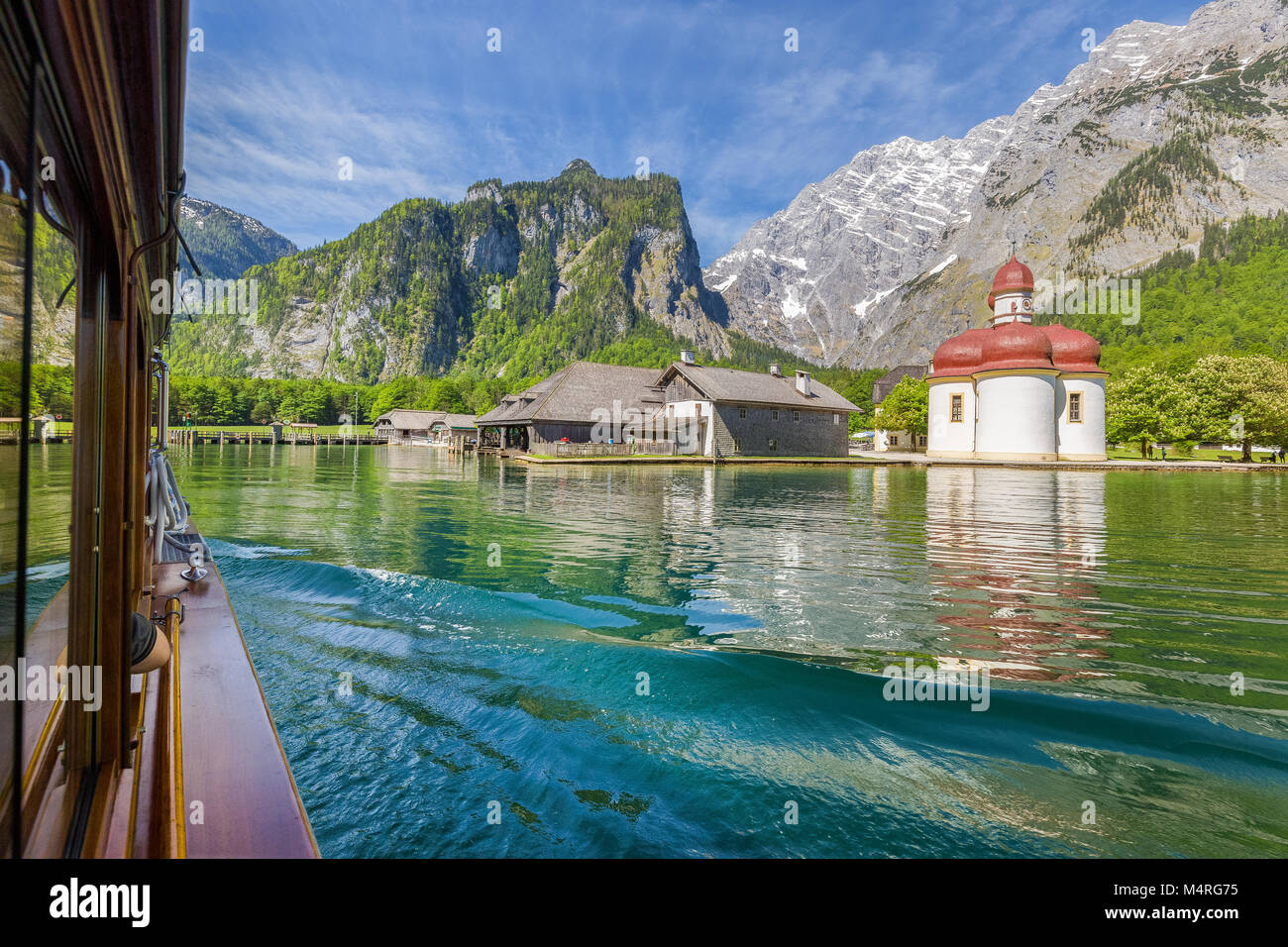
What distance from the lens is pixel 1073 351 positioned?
47.6 metres

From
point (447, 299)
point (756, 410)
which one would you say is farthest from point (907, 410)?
point (447, 299)

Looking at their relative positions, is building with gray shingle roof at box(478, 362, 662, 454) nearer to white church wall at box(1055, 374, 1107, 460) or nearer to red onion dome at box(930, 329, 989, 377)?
red onion dome at box(930, 329, 989, 377)

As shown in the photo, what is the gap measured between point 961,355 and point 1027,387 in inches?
233

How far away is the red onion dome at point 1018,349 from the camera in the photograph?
46.9m

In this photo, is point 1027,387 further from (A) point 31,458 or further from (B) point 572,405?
(A) point 31,458

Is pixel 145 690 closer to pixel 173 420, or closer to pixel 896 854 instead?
pixel 896 854

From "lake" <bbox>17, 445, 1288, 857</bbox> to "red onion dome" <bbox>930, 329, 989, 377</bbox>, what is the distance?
41.6 m

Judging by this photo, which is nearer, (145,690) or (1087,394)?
(145,690)

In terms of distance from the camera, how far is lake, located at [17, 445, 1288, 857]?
12.0ft

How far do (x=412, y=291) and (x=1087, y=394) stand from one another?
177922mm

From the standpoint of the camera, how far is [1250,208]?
135250 millimetres

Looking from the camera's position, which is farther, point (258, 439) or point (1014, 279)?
point (258, 439)

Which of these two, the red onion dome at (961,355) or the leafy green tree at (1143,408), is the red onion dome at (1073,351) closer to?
the leafy green tree at (1143,408)
